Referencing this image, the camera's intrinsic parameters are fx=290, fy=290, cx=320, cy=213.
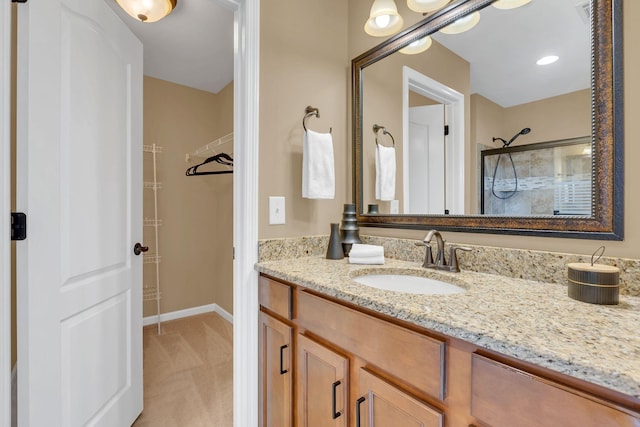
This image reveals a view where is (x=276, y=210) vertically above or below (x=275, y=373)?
above

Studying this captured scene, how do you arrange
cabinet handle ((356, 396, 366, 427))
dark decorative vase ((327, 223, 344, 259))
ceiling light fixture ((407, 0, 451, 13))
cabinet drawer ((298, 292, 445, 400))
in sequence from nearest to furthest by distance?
cabinet drawer ((298, 292, 445, 400))
cabinet handle ((356, 396, 366, 427))
ceiling light fixture ((407, 0, 451, 13))
dark decorative vase ((327, 223, 344, 259))

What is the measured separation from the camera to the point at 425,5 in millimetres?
1276

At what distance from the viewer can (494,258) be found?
42.0 inches

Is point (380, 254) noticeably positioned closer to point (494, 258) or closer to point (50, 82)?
point (494, 258)

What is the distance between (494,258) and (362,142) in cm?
88

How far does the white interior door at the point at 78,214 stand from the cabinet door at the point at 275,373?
75 cm

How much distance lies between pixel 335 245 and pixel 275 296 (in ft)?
1.20

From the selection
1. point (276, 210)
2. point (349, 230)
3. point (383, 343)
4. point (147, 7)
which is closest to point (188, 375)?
point (276, 210)

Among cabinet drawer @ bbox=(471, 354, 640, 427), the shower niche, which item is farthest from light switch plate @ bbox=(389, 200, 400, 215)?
cabinet drawer @ bbox=(471, 354, 640, 427)

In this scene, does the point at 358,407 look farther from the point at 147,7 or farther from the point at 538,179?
the point at 147,7

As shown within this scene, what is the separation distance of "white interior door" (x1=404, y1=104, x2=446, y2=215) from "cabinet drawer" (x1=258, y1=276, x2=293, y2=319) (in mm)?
723

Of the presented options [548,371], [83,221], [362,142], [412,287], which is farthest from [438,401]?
[83,221]

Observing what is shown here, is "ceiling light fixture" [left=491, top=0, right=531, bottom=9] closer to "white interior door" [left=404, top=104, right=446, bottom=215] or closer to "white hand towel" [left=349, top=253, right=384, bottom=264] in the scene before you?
"white interior door" [left=404, top=104, right=446, bottom=215]

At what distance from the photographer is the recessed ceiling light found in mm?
969
